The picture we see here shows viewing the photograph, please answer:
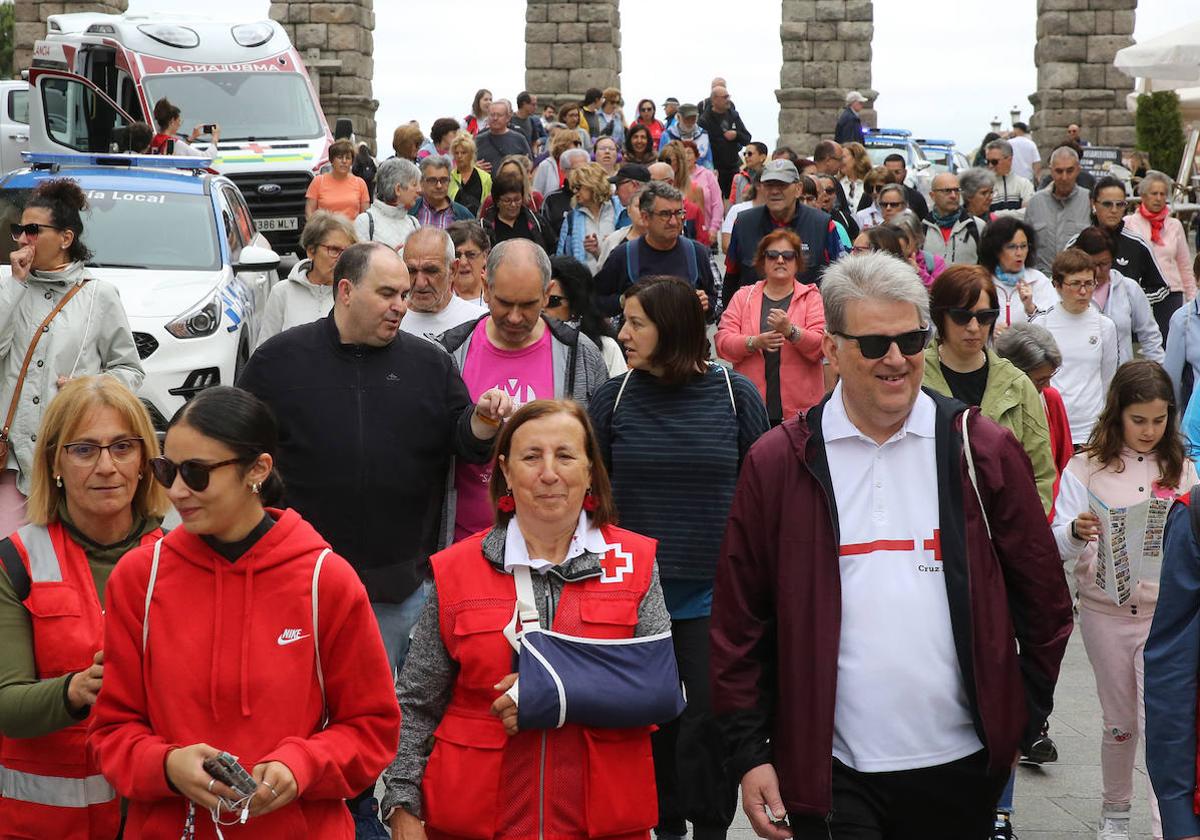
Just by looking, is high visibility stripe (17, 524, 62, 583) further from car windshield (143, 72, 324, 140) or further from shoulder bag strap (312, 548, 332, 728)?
car windshield (143, 72, 324, 140)

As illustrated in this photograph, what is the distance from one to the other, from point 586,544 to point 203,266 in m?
7.13

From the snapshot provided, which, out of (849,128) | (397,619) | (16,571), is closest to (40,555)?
(16,571)

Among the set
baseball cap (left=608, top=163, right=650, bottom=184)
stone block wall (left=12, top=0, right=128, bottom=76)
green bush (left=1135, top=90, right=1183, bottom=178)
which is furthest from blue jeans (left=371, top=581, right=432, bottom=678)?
stone block wall (left=12, top=0, right=128, bottom=76)

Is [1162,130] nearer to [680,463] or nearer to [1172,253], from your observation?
[1172,253]

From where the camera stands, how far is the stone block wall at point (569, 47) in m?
28.7

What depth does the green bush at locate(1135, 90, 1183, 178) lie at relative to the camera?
24692 mm

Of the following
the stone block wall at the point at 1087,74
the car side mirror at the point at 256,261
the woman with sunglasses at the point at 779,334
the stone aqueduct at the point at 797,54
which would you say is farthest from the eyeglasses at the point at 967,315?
the stone aqueduct at the point at 797,54

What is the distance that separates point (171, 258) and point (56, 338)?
14.3ft

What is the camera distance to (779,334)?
→ 7.84 m

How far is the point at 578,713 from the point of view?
389 centimetres

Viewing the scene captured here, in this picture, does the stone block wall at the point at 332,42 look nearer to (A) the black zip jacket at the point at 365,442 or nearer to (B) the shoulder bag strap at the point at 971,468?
(A) the black zip jacket at the point at 365,442

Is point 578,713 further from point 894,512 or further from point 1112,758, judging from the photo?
point 1112,758

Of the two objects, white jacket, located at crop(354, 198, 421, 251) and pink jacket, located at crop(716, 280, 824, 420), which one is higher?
white jacket, located at crop(354, 198, 421, 251)

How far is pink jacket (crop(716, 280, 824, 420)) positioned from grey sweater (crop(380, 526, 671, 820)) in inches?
155
